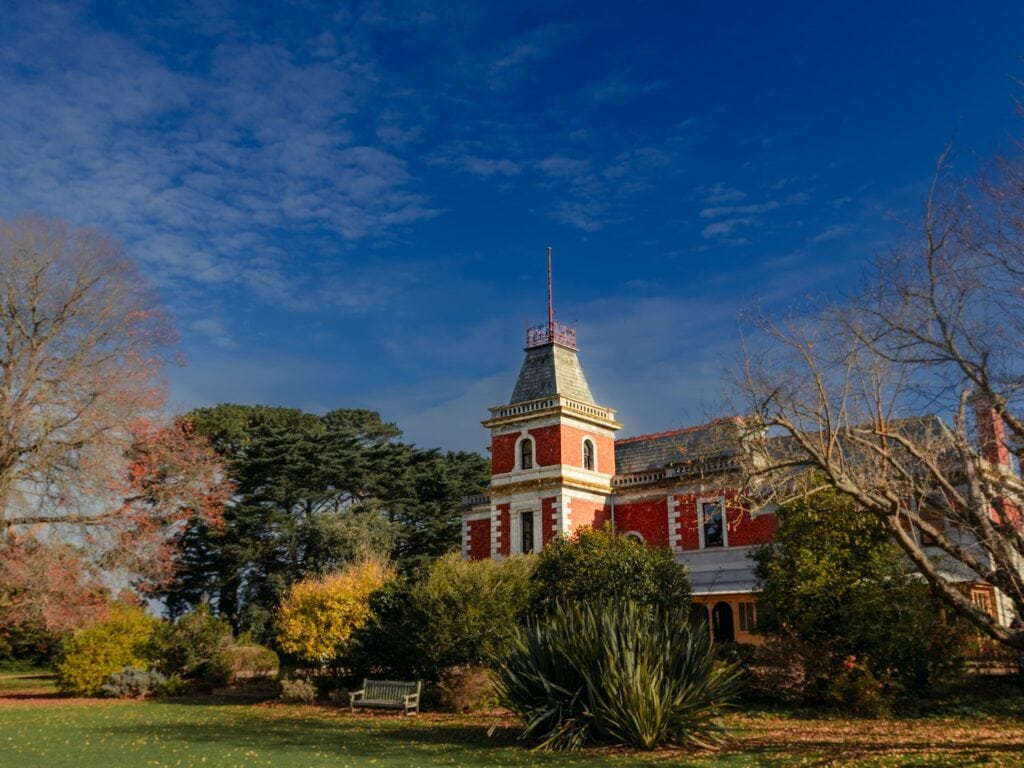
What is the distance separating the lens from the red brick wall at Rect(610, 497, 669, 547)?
3300 centimetres

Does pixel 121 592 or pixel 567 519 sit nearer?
pixel 121 592

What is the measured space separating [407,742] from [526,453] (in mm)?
21063

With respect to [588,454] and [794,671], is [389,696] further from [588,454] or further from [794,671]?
[588,454]

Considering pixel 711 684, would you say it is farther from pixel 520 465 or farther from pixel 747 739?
pixel 520 465

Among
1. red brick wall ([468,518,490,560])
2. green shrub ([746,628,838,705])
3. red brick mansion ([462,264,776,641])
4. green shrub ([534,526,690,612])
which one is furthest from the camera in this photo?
red brick wall ([468,518,490,560])

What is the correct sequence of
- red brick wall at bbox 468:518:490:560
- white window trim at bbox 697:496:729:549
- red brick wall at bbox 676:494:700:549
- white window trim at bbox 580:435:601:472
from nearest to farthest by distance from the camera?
white window trim at bbox 697:496:729:549 → red brick wall at bbox 676:494:700:549 → white window trim at bbox 580:435:601:472 → red brick wall at bbox 468:518:490:560

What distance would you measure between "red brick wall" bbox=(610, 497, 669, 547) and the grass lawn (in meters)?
15.9

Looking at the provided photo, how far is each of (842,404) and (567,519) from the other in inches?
871

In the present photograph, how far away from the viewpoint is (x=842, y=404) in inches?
451

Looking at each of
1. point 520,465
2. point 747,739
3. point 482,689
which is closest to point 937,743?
point 747,739

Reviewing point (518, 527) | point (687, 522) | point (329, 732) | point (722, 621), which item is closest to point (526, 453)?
point (518, 527)

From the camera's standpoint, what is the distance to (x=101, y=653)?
85.4 ft

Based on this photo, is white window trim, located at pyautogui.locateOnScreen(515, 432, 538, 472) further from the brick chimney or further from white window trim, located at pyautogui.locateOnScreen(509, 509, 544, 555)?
the brick chimney

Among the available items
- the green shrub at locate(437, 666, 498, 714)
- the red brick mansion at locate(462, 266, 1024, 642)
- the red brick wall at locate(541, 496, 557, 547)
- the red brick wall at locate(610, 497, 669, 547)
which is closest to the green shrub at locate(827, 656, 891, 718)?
the green shrub at locate(437, 666, 498, 714)
